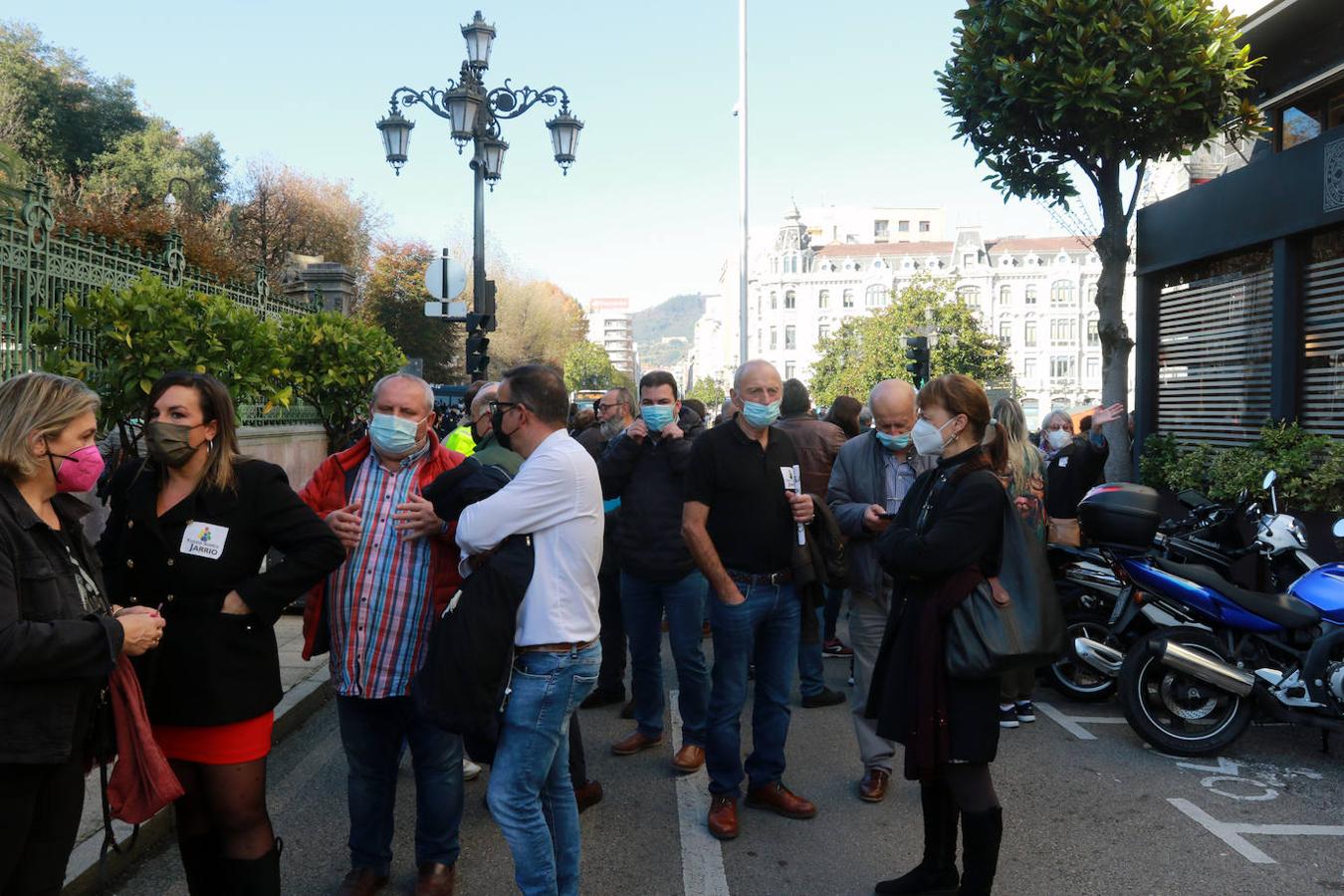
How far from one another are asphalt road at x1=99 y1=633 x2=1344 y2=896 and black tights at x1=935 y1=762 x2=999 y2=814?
28.5 inches

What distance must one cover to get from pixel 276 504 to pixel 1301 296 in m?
10.0

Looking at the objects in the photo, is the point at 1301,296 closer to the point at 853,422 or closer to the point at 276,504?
the point at 853,422

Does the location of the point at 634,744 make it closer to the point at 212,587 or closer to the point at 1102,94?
the point at 212,587

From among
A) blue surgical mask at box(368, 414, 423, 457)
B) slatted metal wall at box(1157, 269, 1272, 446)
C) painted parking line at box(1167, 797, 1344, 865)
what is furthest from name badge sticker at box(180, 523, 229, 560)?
slatted metal wall at box(1157, 269, 1272, 446)

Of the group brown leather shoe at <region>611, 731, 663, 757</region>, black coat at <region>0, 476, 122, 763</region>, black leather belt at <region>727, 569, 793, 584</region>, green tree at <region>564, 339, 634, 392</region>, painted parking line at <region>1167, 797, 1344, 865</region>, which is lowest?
brown leather shoe at <region>611, 731, 663, 757</region>

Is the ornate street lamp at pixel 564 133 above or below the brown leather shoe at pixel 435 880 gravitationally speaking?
above

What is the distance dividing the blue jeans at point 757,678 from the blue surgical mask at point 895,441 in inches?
42.4

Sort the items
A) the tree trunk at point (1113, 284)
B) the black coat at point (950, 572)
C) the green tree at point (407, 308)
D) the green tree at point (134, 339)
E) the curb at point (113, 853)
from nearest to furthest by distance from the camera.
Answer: the black coat at point (950, 572), the curb at point (113, 853), the green tree at point (134, 339), the tree trunk at point (1113, 284), the green tree at point (407, 308)

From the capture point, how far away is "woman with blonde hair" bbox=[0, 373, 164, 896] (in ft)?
8.22

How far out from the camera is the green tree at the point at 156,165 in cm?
3428

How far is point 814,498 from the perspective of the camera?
473cm

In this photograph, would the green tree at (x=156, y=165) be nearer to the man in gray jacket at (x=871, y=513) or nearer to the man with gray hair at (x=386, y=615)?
the man in gray jacket at (x=871, y=513)

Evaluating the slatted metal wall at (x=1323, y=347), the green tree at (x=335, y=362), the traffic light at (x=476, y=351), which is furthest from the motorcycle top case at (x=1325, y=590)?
the traffic light at (x=476, y=351)

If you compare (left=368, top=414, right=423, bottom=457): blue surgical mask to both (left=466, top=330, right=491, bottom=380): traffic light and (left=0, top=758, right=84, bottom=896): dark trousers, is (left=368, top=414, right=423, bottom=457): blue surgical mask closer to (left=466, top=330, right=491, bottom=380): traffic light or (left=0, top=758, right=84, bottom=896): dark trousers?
(left=0, top=758, right=84, bottom=896): dark trousers
